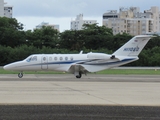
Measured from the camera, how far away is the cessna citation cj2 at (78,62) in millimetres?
39188

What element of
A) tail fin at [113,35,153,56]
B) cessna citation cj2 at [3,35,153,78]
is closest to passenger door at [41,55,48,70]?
cessna citation cj2 at [3,35,153,78]

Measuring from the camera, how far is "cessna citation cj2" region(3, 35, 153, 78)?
129 ft

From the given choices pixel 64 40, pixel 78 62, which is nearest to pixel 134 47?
pixel 78 62

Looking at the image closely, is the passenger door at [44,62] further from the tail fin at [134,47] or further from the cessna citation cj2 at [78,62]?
the tail fin at [134,47]

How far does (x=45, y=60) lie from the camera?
129ft

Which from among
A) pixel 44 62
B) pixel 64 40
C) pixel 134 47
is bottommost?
pixel 44 62

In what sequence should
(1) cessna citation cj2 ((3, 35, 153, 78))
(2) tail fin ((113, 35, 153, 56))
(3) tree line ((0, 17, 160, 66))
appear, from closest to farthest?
(1) cessna citation cj2 ((3, 35, 153, 78)), (2) tail fin ((113, 35, 153, 56)), (3) tree line ((0, 17, 160, 66))

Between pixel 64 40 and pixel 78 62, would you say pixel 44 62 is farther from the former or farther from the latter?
pixel 64 40

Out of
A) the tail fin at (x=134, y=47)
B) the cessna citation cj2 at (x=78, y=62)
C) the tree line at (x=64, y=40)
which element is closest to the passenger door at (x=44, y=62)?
the cessna citation cj2 at (x=78, y=62)

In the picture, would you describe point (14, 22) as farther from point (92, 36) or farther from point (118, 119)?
point (118, 119)

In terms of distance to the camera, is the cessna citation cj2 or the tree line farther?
the tree line

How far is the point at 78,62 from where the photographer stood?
129 feet

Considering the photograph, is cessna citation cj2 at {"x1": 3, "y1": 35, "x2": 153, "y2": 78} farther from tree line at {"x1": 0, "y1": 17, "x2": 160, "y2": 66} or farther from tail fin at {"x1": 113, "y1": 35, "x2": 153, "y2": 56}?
tree line at {"x1": 0, "y1": 17, "x2": 160, "y2": 66}

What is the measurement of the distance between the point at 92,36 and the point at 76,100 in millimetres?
76048
